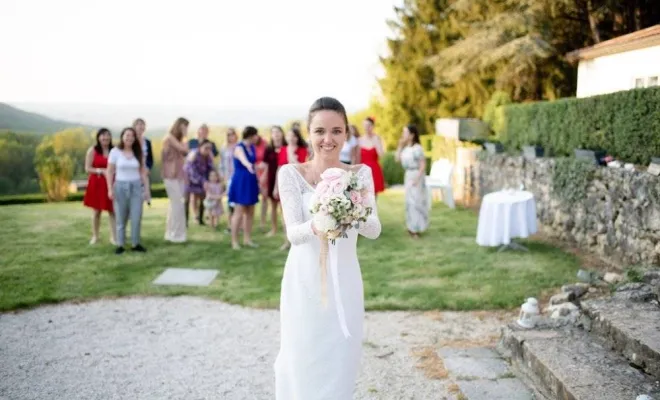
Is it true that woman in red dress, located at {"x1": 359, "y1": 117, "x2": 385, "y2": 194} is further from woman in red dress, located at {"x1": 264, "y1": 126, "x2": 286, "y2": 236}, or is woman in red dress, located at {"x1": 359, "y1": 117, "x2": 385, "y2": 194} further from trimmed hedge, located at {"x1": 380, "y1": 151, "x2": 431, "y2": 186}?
trimmed hedge, located at {"x1": 380, "y1": 151, "x2": 431, "y2": 186}

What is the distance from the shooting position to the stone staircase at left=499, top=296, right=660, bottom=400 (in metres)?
3.42

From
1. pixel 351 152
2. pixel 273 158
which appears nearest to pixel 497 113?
pixel 351 152

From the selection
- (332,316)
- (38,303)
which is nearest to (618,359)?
(332,316)

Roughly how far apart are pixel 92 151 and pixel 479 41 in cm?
1317

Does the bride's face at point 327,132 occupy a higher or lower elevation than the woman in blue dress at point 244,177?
higher

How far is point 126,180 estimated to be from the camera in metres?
8.08

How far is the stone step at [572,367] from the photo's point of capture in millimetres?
3361

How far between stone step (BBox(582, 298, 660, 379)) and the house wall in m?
5.38

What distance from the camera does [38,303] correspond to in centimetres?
601

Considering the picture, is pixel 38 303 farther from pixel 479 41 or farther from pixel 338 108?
pixel 479 41

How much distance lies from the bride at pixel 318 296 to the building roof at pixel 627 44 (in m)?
8.31

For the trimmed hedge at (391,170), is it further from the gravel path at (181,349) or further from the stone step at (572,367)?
the stone step at (572,367)

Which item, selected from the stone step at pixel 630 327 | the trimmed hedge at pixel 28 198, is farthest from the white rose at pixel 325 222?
the trimmed hedge at pixel 28 198

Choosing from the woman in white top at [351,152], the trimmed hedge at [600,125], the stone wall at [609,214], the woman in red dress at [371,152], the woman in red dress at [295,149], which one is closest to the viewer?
the stone wall at [609,214]
